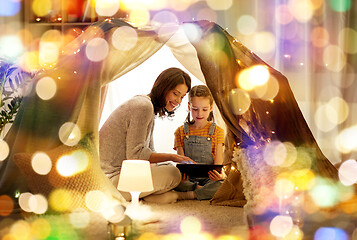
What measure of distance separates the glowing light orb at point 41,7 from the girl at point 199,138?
159 centimetres

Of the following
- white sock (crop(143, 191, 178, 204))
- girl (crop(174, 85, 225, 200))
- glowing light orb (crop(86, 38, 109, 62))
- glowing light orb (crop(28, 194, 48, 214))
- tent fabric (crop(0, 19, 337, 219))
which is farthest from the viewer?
girl (crop(174, 85, 225, 200))

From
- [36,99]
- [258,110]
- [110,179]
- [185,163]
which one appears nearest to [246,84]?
[258,110]

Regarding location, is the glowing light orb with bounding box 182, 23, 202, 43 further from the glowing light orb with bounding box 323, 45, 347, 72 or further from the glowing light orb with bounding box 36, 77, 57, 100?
the glowing light orb with bounding box 323, 45, 347, 72

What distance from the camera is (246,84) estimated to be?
243 centimetres

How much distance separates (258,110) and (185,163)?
A: 0.53 metres

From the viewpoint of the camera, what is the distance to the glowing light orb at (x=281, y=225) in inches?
75.7

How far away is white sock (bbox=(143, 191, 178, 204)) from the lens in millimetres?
2550

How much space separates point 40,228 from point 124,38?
1.13 m

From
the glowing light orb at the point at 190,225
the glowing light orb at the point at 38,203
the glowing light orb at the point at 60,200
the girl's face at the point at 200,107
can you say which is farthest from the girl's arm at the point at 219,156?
the glowing light orb at the point at 38,203

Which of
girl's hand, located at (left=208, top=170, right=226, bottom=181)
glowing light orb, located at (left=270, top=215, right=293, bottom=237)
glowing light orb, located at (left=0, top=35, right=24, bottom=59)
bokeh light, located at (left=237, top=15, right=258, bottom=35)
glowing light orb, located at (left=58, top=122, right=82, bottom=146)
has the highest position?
bokeh light, located at (left=237, top=15, right=258, bottom=35)

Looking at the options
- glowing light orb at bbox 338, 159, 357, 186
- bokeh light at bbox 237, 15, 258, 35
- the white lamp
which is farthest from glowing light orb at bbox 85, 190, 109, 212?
bokeh light at bbox 237, 15, 258, 35

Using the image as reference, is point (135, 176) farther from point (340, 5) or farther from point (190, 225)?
point (340, 5)

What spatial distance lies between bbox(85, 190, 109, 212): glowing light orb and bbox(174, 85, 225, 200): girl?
1.83 feet

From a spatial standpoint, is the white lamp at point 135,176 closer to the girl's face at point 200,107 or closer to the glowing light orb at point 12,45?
the girl's face at point 200,107
